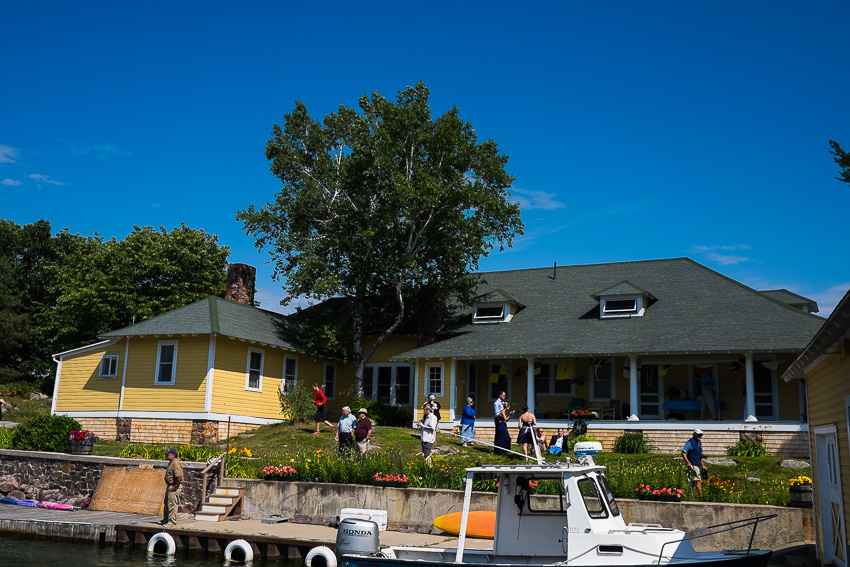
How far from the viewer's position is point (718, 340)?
25141mm

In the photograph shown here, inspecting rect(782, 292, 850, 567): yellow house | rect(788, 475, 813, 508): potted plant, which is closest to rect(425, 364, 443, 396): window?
rect(788, 475, 813, 508): potted plant

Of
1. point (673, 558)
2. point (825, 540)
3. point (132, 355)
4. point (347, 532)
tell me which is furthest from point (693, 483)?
point (132, 355)

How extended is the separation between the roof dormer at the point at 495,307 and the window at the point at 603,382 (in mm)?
4784

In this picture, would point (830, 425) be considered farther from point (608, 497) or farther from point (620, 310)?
point (620, 310)

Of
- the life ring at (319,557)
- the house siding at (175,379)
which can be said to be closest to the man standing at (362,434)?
the life ring at (319,557)

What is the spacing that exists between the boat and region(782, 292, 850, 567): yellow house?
1037 mm

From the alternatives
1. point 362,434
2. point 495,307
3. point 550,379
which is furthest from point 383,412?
point 362,434

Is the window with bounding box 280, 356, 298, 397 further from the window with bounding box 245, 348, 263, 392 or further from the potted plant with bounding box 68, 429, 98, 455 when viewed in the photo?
the potted plant with bounding box 68, 429, 98, 455

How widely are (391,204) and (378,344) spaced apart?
20.8ft

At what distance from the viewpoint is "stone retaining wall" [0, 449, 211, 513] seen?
2069cm

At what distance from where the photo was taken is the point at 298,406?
2948 centimetres

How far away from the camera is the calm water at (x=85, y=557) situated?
583 inches

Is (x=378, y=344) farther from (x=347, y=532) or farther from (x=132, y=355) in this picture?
(x=347, y=532)

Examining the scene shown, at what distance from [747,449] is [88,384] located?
24922 mm
